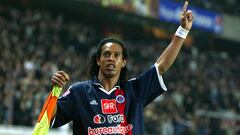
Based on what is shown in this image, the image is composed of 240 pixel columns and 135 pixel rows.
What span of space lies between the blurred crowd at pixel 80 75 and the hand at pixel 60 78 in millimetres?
8234

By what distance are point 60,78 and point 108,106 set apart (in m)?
0.44

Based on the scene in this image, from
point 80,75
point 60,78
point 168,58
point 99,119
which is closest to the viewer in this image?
point 60,78

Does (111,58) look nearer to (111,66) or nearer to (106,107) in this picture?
(111,66)

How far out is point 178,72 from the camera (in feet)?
74.2

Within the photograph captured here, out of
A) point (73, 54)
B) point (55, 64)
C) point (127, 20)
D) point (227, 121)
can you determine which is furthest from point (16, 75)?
point (127, 20)

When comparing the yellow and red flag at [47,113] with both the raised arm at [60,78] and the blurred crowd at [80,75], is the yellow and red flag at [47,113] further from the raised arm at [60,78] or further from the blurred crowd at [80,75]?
the blurred crowd at [80,75]

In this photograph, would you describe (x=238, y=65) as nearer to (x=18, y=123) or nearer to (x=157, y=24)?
(x=157, y=24)

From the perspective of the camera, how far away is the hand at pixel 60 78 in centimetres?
441

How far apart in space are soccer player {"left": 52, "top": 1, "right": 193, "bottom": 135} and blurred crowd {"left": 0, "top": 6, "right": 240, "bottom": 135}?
26.5 feet

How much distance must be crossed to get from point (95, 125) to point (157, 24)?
65.8 feet

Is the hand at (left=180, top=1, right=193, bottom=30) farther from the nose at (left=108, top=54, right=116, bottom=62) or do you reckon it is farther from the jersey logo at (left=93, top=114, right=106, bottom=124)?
the jersey logo at (left=93, top=114, right=106, bottom=124)

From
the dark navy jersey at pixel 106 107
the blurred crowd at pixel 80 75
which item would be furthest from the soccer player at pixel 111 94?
the blurred crowd at pixel 80 75

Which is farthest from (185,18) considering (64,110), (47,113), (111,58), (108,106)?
(47,113)

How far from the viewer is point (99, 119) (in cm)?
453
